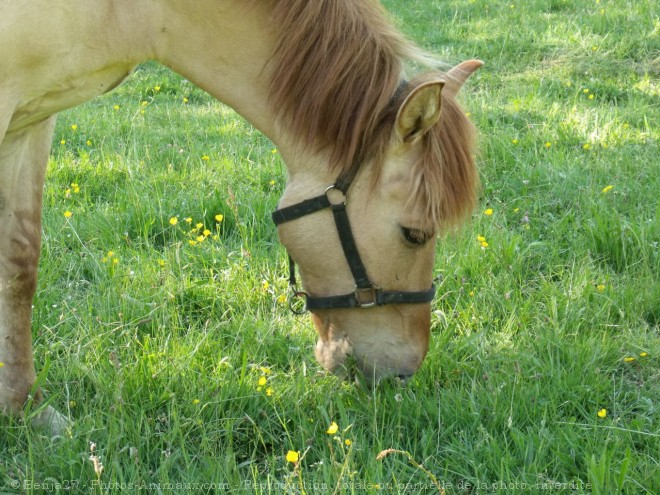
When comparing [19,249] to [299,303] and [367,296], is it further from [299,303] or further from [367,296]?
[367,296]

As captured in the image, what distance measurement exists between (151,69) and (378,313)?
5.95 meters

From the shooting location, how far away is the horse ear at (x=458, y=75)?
2494mm

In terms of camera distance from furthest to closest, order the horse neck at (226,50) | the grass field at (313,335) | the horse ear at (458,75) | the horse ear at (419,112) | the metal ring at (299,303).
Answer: the metal ring at (299,303)
the horse ear at (458,75)
the horse neck at (226,50)
the grass field at (313,335)
the horse ear at (419,112)

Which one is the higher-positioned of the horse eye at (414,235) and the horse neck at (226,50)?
the horse neck at (226,50)

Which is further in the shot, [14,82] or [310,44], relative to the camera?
[310,44]

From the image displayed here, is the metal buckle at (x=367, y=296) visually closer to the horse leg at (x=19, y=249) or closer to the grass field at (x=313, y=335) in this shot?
the grass field at (x=313, y=335)

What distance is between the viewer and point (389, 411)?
2518 mm

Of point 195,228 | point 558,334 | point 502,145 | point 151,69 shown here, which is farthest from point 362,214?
point 151,69

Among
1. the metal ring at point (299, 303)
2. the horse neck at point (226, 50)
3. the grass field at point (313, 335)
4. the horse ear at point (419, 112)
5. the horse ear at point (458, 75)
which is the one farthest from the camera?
the metal ring at point (299, 303)

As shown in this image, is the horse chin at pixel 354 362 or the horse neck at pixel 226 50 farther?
the horse chin at pixel 354 362

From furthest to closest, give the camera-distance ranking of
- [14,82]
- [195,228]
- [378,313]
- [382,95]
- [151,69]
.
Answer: [151,69], [195,228], [378,313], [382,95], [14,82]

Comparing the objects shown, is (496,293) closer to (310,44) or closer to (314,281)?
(314,281)

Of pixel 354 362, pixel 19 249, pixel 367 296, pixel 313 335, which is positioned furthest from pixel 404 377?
pixel 19 249

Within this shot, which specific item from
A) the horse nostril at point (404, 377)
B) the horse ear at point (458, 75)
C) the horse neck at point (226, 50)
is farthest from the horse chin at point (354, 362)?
the horse ear at point (458, 75)
